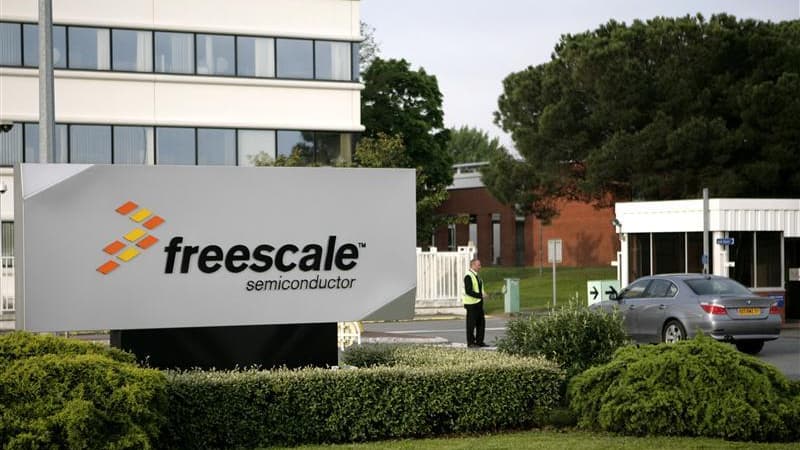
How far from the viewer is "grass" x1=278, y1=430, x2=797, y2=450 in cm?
1040

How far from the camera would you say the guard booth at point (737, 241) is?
105ft

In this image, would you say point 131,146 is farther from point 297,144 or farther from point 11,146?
point 297,144

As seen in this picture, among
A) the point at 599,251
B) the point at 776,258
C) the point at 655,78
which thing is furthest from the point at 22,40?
the point at 599,251

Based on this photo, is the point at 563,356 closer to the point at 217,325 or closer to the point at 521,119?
the point at 217,325

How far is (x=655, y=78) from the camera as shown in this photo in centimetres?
5044

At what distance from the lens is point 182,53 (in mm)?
39031

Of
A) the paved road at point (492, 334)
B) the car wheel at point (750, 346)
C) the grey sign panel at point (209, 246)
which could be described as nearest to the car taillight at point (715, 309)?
the paved road at point (492, 334)

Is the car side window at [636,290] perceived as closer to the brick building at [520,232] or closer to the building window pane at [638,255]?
the building window pane at [638,255]

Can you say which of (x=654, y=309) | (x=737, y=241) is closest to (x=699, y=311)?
(x=654, y=309)

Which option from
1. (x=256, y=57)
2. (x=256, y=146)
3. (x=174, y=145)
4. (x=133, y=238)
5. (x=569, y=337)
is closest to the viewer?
(x=133, y=238)

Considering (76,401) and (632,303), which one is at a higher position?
(76,401)

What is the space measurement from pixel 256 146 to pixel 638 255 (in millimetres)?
13529

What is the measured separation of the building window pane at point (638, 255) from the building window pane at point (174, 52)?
15.3 meters

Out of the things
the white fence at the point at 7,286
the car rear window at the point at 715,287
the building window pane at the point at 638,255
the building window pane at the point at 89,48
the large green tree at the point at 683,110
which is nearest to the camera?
the car rear window at the point at 715,287
